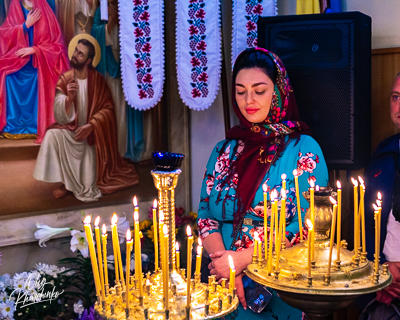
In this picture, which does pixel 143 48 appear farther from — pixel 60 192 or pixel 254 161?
pixel 254 161

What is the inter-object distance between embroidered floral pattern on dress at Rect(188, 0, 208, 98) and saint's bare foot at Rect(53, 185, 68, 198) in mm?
994

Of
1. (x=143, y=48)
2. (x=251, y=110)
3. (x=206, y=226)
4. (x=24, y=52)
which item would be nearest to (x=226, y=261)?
(x=206, y=226)

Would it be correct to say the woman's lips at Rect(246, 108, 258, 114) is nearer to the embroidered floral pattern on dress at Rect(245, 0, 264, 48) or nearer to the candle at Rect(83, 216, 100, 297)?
the embroidered floral pattern on dress at Rect(245, 0, 264, 48)

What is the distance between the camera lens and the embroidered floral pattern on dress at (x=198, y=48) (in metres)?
2.71

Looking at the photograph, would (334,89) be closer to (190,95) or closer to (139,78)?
(190,95)

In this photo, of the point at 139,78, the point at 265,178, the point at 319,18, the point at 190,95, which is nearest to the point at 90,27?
the point at 139,78

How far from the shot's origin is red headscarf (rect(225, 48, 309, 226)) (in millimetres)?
Result: 1895

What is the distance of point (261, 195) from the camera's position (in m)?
1.85

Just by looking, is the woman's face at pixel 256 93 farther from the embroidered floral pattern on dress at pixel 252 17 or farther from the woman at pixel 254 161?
the embroidered floral pattern on dress at pixel 252 17

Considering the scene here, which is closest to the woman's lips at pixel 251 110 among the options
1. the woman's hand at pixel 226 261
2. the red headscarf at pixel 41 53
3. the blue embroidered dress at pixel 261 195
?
A: the blue embroidered dress at pixel 261 195

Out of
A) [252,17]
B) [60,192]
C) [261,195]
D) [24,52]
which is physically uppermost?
[252,17]

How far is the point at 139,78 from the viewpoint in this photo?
283 centimetres

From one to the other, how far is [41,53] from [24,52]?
0.10 meters

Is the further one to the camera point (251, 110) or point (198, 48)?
point (198, 48)
